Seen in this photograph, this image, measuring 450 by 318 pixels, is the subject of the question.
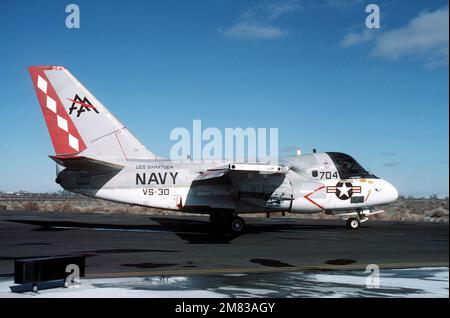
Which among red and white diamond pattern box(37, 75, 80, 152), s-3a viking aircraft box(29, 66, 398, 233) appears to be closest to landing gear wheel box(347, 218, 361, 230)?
s-3a viking aircraft box(29, 66, 398, 233)

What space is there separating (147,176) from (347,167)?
9751 mm

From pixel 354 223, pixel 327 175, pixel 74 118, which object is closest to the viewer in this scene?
pixel 74 118

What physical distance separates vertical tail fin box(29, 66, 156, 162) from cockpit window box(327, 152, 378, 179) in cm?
1014

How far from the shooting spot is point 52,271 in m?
8.66

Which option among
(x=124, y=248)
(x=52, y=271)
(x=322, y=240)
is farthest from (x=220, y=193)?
(x=52, y=271)

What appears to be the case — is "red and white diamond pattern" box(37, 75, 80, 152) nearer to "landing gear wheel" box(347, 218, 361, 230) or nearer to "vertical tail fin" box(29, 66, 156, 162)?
"vertical tail fin" box(29, 66, 156, 162)

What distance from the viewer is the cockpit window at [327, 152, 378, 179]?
2339 cm

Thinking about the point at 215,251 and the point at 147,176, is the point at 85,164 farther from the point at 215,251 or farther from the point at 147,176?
the point at 215,251

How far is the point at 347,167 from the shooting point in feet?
77.3

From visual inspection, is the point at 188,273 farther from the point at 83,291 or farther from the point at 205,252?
the point at 205,252

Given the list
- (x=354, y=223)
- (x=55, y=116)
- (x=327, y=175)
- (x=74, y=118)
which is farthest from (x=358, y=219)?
(x=55, y=116)
